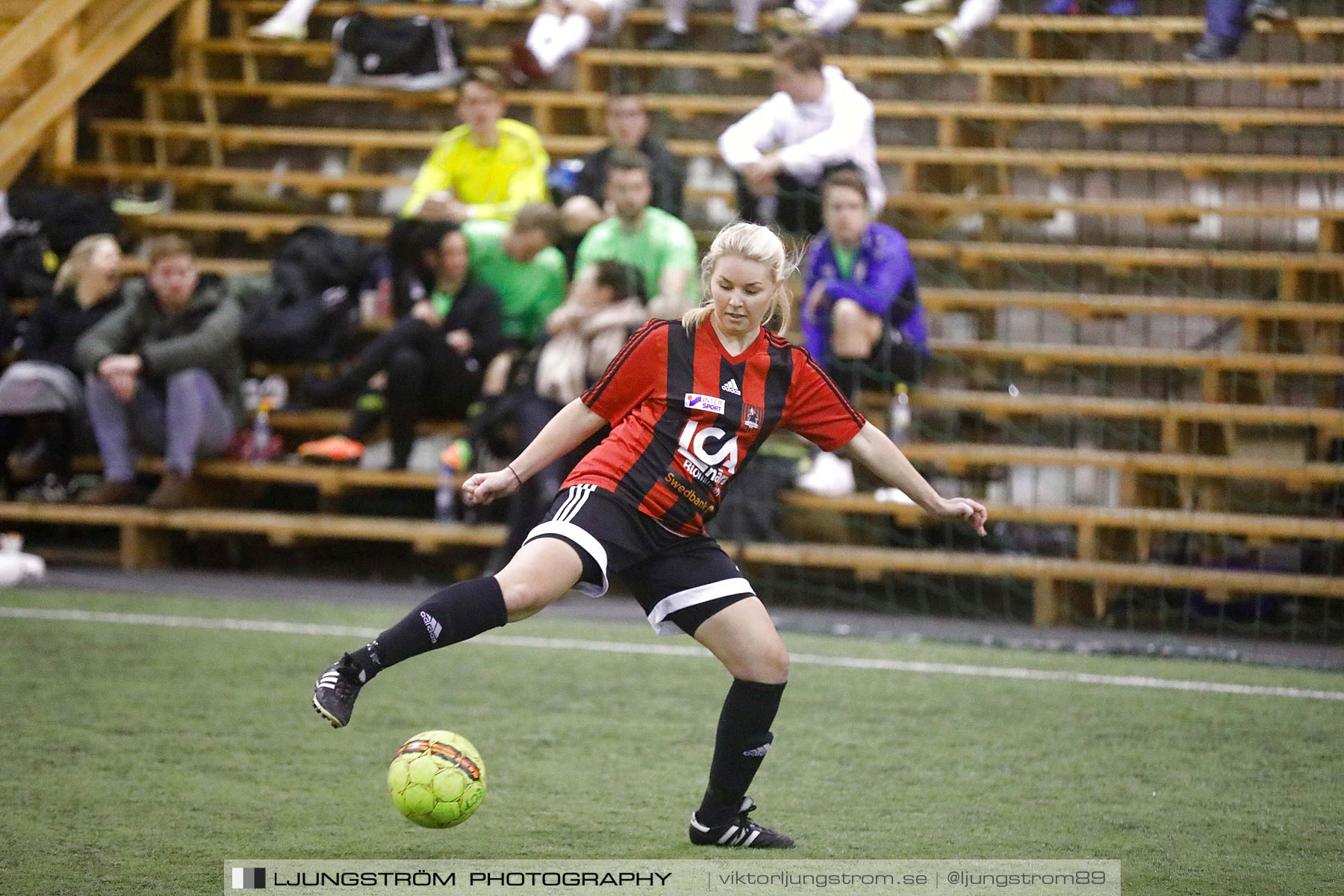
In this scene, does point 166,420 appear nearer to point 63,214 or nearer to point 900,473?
point 63,214

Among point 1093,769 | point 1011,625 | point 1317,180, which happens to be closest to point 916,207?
point 1317,180

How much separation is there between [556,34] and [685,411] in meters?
7.27

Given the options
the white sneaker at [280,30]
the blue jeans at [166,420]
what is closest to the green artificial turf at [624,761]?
the blue jeans at [166,420]

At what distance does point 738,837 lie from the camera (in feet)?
13.6

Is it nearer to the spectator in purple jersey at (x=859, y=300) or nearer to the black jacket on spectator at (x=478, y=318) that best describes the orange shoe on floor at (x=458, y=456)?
the black jacket on spectator at (x=478, y=318)

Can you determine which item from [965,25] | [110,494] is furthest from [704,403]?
[965,25]

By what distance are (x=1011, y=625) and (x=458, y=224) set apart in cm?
363

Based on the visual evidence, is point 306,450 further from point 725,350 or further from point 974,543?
point 725,350

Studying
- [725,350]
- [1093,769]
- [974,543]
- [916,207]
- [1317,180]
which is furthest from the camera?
[916,207]

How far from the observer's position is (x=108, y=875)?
3.75 metres

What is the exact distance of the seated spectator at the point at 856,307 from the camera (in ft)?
26.8

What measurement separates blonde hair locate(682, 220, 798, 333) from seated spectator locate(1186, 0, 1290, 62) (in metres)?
6.18

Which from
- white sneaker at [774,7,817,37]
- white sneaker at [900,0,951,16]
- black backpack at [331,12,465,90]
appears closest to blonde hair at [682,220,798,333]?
white sneaker at [774,7,817,37]

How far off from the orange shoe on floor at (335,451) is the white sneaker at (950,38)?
4.22m
